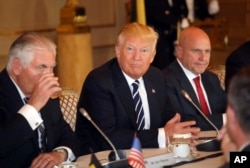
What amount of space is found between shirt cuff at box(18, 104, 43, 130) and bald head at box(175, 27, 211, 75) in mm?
1432

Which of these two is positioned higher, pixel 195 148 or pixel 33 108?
pixel 33 108

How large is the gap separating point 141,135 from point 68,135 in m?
0.36

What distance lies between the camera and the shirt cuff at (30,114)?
2715 millimetres

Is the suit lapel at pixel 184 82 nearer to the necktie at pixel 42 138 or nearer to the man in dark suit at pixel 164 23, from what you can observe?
the necktie at pixel 42 138

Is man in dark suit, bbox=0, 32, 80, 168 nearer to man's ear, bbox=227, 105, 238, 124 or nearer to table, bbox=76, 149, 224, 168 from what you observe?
table, bbox=76, 149, 224, 168

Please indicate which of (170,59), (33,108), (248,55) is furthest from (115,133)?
(170,59)

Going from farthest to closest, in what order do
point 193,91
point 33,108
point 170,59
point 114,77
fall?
point 170,59
point 193,91
point 114,77
point 33,108

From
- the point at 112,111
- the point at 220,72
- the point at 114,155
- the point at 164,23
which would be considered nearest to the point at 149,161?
the point at 114,155

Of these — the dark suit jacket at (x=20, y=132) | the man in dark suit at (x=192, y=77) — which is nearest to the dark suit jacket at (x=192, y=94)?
the man in dark suit at (x=192, y=77)

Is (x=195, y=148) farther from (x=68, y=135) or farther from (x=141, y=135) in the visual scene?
(x=68, y=135)

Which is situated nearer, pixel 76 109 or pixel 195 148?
pixel 195 148

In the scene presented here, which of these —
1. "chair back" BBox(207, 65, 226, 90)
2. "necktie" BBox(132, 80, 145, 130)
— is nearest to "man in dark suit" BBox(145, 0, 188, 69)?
"chair back" BBox(207, 65, 226, 90)

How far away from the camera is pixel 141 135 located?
3127mm

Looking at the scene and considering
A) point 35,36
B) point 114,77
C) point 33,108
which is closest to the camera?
point 33,108
